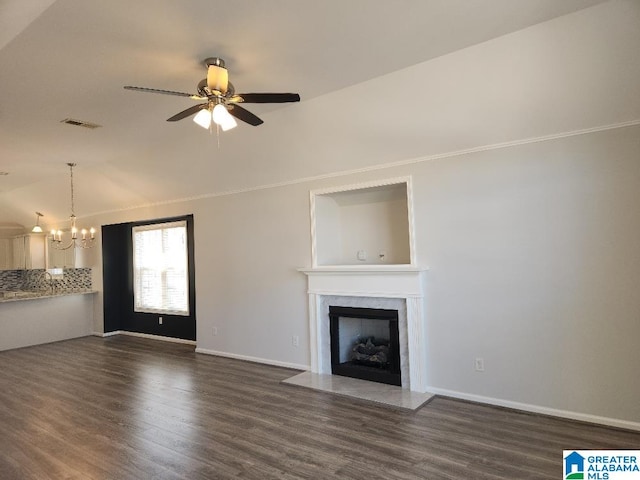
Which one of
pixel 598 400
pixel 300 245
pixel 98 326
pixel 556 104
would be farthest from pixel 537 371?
pixel 98 326

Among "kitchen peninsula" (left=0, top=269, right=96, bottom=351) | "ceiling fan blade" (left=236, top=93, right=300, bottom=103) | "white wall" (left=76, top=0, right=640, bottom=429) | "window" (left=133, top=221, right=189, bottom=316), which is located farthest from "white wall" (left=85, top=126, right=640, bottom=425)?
"kitchen peninsula" (left=0, top=269, right=96, bottom=351)

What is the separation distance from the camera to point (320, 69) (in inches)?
130

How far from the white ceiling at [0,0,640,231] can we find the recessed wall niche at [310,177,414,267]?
1.53ft

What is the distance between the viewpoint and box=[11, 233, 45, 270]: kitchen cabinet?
9.27 metres

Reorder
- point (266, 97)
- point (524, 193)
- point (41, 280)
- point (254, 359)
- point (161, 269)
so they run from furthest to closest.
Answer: point (41, 280)
point (161, 269)
point (254, 359)
point (524, 193)
point (266, 97)

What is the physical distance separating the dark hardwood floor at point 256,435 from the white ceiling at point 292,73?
2.53m

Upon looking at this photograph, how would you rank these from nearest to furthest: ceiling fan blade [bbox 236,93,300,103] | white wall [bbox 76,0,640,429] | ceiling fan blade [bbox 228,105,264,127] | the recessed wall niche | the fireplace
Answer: ceiling fan blade [bbox 236,93,300,103], ceiling fan blade [bbox 228,105,264,127], white wall [bbox 76,0,640,429], the fireplace, the recessed wall niche

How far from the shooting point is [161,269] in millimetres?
7766

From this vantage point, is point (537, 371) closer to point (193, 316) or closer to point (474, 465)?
point (474, 465)

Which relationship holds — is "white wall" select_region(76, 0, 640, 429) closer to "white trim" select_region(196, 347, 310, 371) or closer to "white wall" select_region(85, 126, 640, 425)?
"white wall" select_region(85, 126, 640, 425)

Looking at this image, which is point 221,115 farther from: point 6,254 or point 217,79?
point 6,254

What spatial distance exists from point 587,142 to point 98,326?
347 inches

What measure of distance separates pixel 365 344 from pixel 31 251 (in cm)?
832

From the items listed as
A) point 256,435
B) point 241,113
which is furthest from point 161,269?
point 241,113
